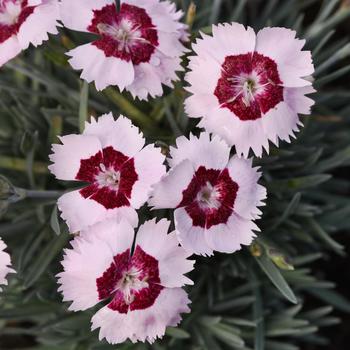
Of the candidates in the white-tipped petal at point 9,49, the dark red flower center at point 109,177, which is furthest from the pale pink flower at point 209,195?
the white-tipped petal at point 9,49

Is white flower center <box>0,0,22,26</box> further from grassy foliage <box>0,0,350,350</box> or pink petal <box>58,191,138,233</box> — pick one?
pink petal <box>58,191,138,233</box>

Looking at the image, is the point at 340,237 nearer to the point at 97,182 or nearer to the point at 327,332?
the point at 327,332

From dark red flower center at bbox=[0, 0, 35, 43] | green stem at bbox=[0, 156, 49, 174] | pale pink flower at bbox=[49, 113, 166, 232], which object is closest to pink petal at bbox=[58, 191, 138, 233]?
pale pink flower at bbox=[49, 113, 166, 232]

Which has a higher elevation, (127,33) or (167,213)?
(127,33)

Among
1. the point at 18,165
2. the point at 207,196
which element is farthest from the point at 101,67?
the point at 18,165

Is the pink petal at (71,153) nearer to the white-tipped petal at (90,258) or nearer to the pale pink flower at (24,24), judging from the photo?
the white-tipped petal at (90,258)

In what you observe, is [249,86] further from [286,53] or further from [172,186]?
[172,186]
